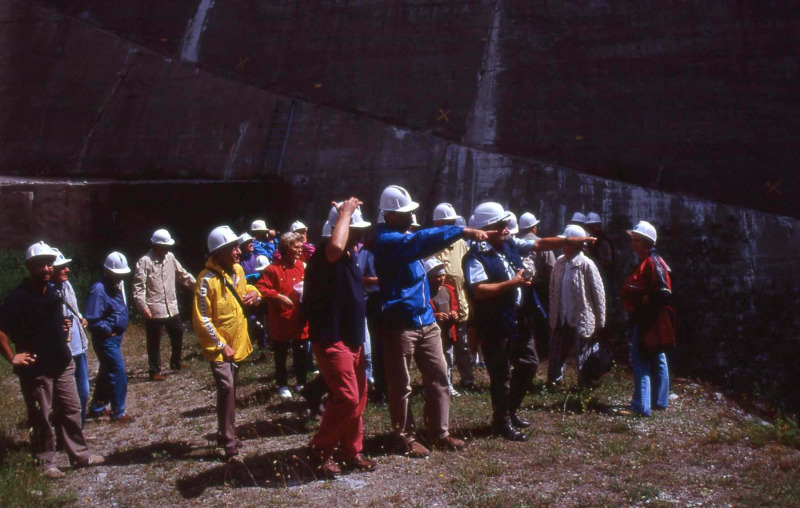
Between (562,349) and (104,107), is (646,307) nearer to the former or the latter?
(562,349)

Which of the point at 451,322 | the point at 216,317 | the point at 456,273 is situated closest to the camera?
the point at 216,317

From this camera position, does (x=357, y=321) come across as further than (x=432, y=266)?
No

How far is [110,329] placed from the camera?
752 cm

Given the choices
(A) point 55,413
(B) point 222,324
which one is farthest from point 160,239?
(B) point 222,324

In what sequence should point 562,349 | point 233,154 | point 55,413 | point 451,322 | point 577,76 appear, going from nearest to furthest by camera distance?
point 55,413 → point 451,322 → point 562,349 → point 577,76 → point 233,154

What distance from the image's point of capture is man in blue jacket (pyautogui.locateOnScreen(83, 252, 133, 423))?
7477 mm

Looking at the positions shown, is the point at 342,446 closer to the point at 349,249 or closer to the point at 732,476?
the point at 349,249

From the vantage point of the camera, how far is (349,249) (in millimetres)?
5488

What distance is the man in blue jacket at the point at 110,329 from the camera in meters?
7.48

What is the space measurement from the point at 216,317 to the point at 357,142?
8.93 m

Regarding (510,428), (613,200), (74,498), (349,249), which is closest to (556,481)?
(510,428)

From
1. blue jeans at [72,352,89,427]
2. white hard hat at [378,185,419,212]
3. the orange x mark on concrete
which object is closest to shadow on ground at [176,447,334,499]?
blue jeans at [72,352,89,427]

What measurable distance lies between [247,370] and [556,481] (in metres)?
5.12

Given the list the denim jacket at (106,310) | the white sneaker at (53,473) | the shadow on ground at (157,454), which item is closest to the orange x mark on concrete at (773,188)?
the shadow on ground at (157,454)
